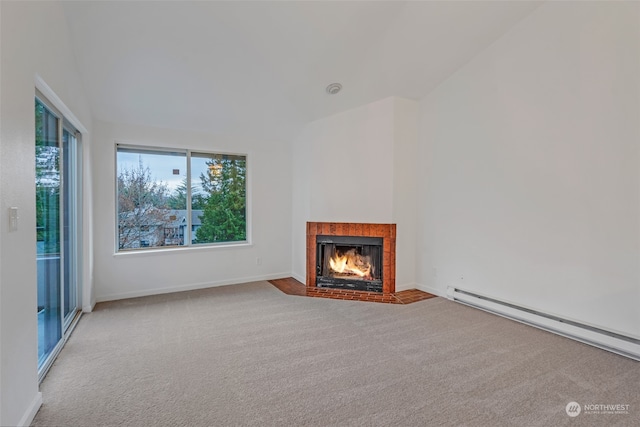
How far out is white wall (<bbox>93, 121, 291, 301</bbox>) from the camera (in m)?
3.95

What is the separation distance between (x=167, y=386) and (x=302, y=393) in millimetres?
941

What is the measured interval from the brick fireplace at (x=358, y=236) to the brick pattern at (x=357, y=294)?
11 cm

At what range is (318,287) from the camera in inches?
179

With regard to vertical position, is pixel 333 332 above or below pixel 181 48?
below

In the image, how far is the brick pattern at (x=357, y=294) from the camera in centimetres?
399

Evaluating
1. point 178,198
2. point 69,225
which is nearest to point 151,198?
point 178,198

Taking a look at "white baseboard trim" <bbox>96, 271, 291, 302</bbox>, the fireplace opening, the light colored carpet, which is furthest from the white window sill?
the fireplace opening

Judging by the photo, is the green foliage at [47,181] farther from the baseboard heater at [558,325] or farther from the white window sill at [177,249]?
the baseboard heater at [558,325]

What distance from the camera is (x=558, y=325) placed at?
295cm

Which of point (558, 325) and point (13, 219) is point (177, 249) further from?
point (558, 325)

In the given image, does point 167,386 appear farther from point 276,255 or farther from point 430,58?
point 430,58

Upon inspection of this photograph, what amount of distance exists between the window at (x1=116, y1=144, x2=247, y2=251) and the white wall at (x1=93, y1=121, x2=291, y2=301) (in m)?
0.16

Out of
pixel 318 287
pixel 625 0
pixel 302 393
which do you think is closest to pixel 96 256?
pixel 318 287

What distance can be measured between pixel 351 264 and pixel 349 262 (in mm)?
41
